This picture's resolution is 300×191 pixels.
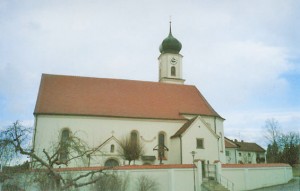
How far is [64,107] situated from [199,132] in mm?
13810

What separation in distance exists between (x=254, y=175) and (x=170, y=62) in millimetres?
21799

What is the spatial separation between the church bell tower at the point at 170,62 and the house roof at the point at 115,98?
201 inches

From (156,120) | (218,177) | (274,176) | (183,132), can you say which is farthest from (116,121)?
(274,176)

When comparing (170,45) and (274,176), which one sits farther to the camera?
(170,45)

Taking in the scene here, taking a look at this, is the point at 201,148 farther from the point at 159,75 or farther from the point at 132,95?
the point at 159,75

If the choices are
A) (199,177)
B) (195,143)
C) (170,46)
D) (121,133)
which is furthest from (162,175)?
(170,46)

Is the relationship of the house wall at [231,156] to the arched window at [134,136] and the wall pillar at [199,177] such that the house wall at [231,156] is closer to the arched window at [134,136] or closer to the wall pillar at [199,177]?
the arched window at [134,136]

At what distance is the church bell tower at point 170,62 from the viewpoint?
42.7 meters

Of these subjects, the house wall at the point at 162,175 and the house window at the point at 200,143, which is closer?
the house wall at the point at 162,175

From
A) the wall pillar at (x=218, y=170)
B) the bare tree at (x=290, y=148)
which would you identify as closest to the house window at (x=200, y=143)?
the wall pillar at (x=218, y=170)

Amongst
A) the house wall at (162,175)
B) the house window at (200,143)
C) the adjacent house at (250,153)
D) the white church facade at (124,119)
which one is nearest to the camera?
the house wall at (162,175)

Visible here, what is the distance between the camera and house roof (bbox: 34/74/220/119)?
30.1 meters

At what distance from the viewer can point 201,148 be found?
29.5m

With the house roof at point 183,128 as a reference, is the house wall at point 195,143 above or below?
below
